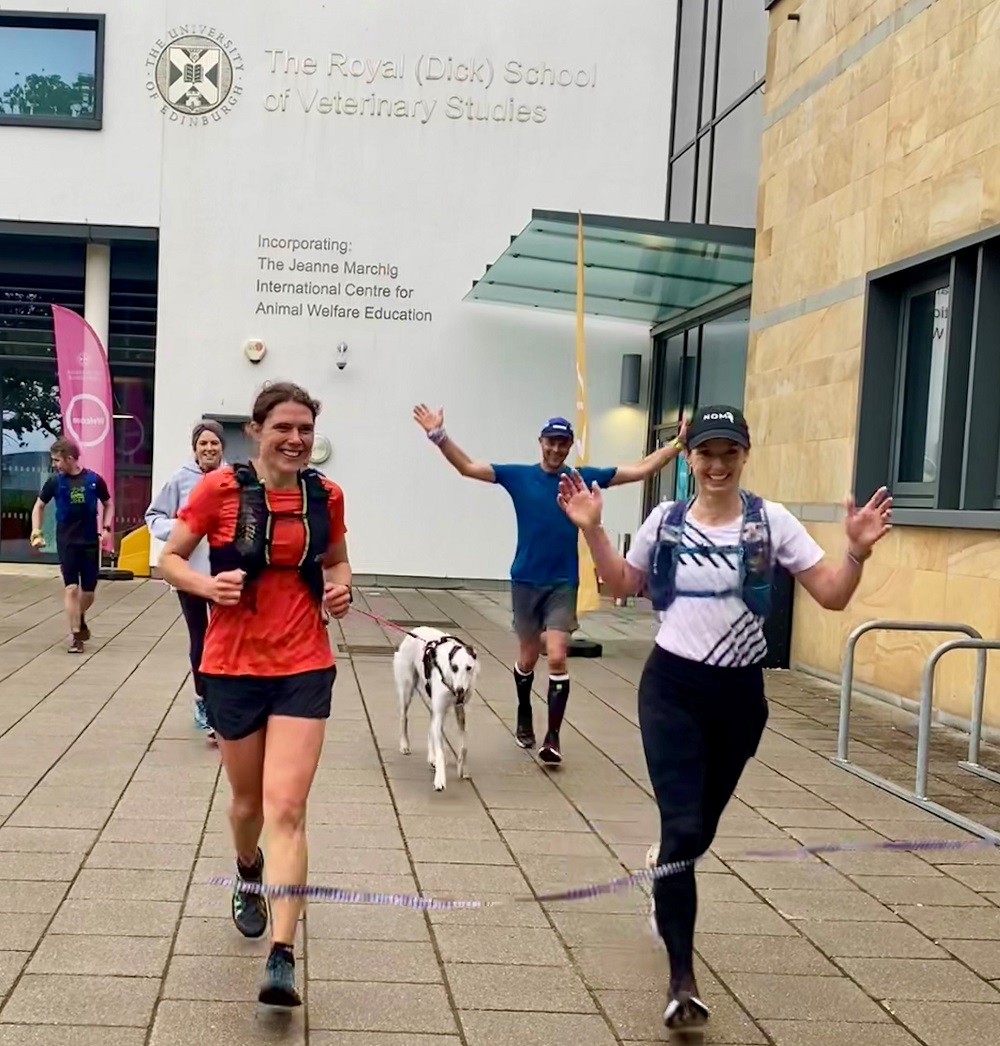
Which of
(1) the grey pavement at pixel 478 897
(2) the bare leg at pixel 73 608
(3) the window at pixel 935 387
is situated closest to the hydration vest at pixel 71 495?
(2) the bare leg at pixel 73 608

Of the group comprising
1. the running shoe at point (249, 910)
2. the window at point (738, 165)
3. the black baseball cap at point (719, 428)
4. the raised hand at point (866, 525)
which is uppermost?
the window at point (738, 165)

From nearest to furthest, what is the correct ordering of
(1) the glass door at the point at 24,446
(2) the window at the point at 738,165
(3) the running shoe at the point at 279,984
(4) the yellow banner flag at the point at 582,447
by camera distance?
(3) the running shoe at the point at 279,984 < (4) the yellow banner flag at the point at 582,447 < (2) the window at the point at 738,165 < (1) the glass door at the point at 24,446

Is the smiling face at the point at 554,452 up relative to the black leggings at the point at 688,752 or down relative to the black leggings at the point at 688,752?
up

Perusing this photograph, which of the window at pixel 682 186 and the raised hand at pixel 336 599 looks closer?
the raised hand at pixel 336 599

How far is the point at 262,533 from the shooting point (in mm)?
3738

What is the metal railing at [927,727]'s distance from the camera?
6.21 m

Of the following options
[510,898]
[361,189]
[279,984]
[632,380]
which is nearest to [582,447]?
[632,380]

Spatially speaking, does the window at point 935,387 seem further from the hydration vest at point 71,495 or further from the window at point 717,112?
the hydration vest at point 71,495

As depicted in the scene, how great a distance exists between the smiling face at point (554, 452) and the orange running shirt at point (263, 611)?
3259mm

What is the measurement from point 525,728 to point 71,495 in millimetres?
5237

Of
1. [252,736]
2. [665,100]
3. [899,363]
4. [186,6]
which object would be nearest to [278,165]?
[186,6]

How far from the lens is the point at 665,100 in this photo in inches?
720

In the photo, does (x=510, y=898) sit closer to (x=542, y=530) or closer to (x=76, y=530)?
(x=542, y=530)

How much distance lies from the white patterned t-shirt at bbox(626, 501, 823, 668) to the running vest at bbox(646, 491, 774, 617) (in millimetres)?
10
